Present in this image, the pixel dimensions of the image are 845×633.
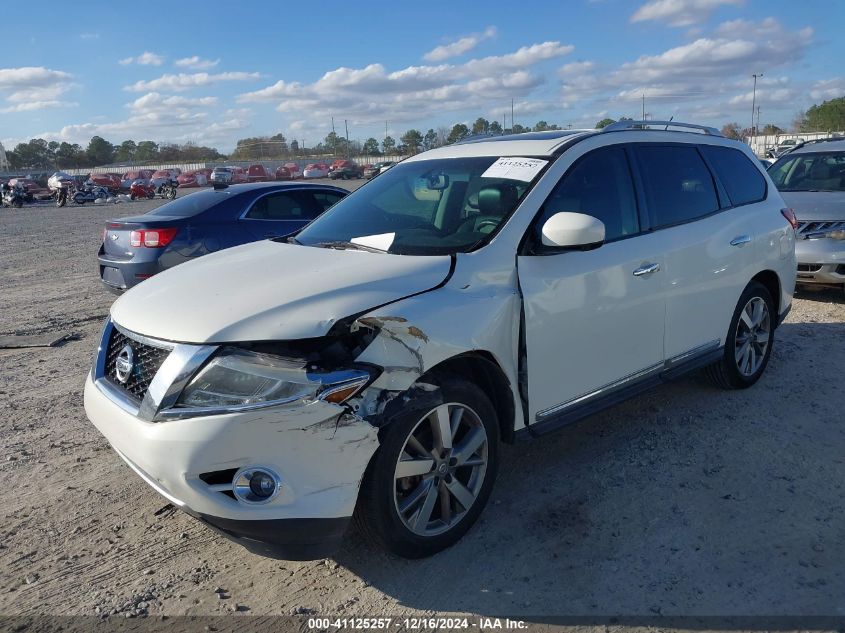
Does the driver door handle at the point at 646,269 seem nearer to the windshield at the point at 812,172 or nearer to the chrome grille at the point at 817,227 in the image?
the chrome grille at the point at 817,227

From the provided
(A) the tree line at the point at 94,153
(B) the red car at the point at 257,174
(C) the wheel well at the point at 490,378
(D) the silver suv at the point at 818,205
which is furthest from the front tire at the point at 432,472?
(A) the tree line at the point at 94,153

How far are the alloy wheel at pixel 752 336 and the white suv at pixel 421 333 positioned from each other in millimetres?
224

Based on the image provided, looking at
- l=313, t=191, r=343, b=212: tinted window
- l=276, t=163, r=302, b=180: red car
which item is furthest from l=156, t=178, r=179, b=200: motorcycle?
l=313, t=191, r=343, b=212: tinted window

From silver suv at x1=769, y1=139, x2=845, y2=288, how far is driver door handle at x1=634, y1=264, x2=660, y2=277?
4160 mm

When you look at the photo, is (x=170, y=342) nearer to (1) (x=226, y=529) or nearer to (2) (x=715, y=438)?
(1) (x=226, y=529)

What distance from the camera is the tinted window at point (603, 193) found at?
372 centimetres

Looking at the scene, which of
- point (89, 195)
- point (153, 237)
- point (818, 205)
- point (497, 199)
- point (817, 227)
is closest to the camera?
point (497, 199)

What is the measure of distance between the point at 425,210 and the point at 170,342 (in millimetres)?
1696

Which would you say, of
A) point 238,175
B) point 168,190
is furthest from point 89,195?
point 238,175

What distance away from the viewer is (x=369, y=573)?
10.1 ft

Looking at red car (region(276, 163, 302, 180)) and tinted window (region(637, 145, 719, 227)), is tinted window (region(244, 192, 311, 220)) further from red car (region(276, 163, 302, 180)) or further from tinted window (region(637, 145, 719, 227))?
red car (region(276, 163, 302, 180))

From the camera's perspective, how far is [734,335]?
492 centimetres

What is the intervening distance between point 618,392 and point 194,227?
526 cm

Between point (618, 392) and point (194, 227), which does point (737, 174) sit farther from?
point (194, 227)
